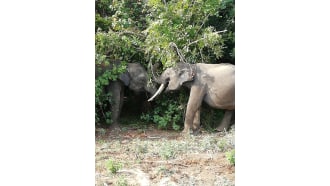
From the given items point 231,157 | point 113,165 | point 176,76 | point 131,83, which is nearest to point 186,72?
point 176,76

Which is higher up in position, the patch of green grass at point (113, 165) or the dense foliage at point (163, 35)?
the dense foliage at point (163, 35)

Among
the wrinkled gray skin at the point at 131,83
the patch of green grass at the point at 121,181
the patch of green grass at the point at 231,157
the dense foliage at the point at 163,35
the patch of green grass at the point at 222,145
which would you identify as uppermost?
the dense foliage at the point at 163,35

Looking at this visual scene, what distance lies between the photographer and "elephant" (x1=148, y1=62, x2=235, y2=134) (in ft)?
11.5

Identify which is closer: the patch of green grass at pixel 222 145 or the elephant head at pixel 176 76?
the patch of green grass at pixel 222 145

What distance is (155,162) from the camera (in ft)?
11.0

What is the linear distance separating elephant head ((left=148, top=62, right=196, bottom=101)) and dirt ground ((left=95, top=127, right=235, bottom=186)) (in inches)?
12.1

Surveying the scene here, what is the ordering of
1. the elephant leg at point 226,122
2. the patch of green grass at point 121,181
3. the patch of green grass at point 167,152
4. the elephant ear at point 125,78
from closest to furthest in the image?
the patch of green grass at point 121,181 → the patch of green grass at point 167,152 → the elephant leg at point 226,122 → the elephant ear at point 125,78

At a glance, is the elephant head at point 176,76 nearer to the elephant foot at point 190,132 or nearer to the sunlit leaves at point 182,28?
the sunlit leaves at point 182,28

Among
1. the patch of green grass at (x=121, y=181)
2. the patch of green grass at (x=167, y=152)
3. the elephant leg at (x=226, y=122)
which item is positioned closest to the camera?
the patch of green grass at (x=121, y=181)

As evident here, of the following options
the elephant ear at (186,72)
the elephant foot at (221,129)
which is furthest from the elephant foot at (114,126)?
the elephant foot at (221,129)

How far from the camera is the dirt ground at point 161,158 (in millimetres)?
3281
